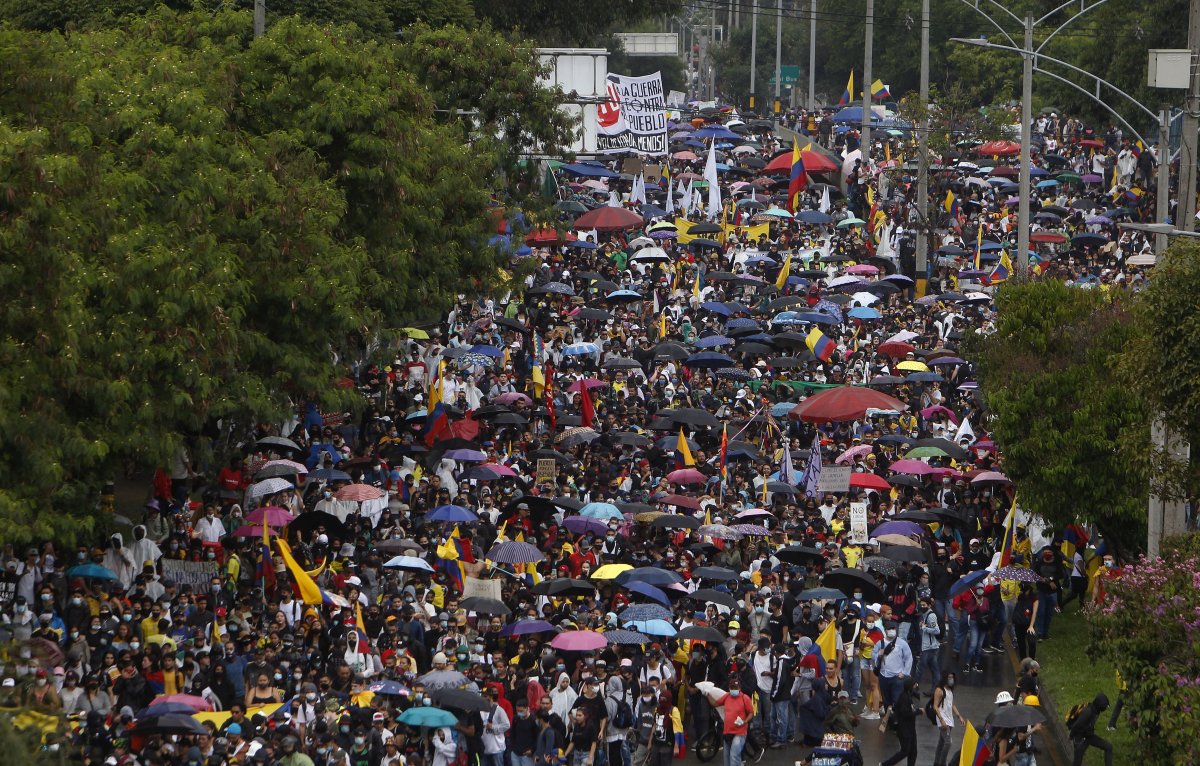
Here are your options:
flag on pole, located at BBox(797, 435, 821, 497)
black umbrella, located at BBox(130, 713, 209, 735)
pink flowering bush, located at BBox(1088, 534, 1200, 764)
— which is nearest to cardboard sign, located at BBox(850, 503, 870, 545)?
flag on pole, located at BBox(797, 435, 821, 497)

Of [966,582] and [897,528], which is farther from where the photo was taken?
[897,528]

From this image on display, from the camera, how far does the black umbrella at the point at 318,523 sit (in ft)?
76.7

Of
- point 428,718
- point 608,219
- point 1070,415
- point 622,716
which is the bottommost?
point 622,716

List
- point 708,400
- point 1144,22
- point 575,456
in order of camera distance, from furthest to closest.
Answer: point 1144,22 → point 708,400 → point 575,456

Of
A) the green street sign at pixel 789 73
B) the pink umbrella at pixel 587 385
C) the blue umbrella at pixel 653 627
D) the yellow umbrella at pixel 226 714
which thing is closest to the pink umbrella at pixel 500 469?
the pink umbrella at pixel 587 385

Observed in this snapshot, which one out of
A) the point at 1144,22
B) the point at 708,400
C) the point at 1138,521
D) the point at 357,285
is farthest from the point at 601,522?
the point at 1144,22

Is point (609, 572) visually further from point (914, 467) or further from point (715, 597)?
point (914, 467)

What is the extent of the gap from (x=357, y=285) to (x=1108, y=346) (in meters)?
9.55

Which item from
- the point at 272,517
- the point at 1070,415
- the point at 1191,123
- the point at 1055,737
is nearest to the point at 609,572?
the point at 272,517

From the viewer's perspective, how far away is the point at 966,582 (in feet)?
73.8

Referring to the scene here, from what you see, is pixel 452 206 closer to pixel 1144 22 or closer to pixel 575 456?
pixel 575 456

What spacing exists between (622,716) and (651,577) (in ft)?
10.7

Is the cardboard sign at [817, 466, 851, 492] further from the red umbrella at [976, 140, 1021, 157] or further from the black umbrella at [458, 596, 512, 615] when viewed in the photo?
the red umbrella at [976, 140, 1021, 157]

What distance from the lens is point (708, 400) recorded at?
32.7 m
